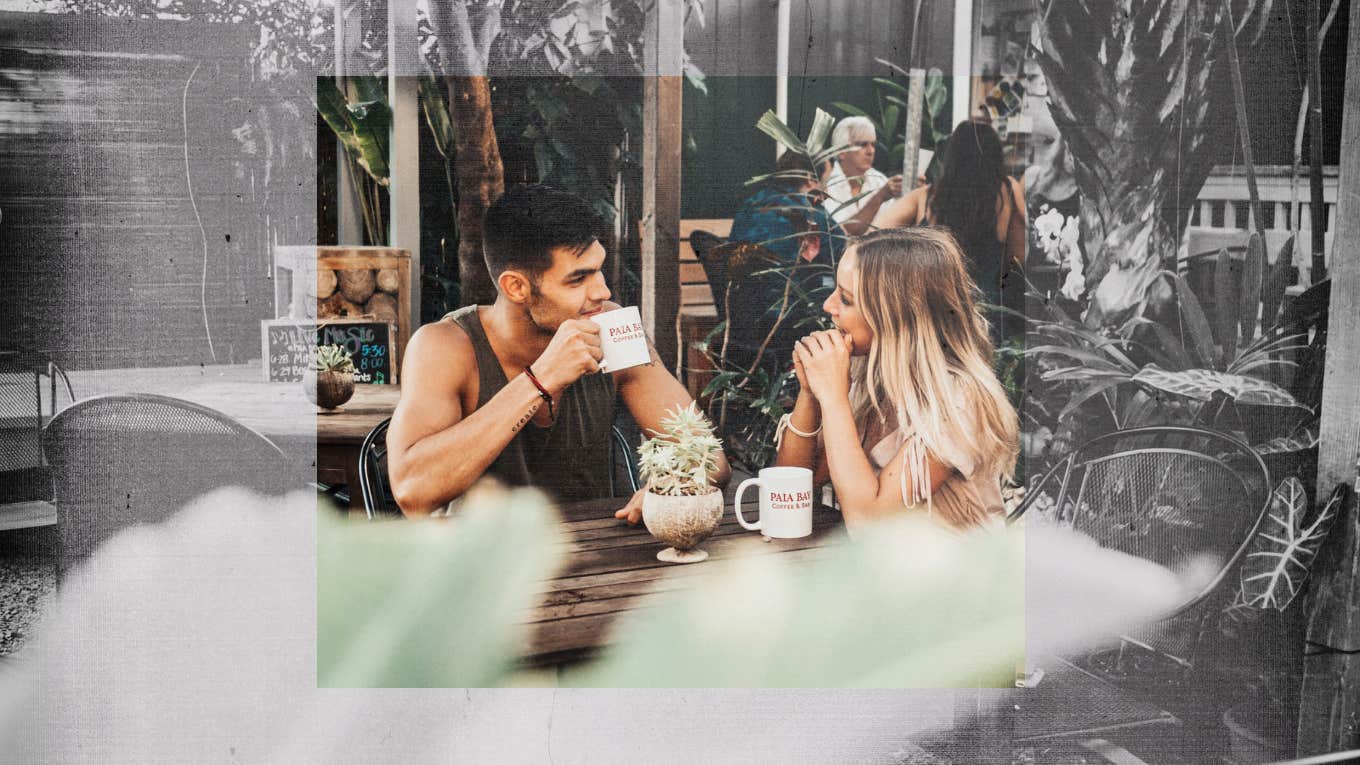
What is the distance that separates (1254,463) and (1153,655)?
0.51 metres

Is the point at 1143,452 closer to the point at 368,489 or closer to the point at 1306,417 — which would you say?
the point at 1306,417

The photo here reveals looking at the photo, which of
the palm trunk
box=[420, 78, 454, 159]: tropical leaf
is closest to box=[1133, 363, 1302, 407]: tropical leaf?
the palm trunk

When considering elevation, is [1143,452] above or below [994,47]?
below

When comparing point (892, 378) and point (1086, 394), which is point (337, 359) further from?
point (1086, 394)

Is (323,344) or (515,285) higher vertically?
(515,285)

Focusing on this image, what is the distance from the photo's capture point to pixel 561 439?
221 cm

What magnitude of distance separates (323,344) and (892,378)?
126 centimetres

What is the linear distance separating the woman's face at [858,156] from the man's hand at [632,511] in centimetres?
84

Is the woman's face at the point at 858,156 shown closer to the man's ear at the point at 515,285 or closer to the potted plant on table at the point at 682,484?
the potted plant on table at the point at 682,484

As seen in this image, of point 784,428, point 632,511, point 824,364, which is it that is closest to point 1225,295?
point 824,364

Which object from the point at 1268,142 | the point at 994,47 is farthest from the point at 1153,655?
the point at 994,47

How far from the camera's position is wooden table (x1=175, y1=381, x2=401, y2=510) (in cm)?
221

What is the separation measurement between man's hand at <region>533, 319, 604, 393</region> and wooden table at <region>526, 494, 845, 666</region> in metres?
0.28

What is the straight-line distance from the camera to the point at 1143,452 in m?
2.33
